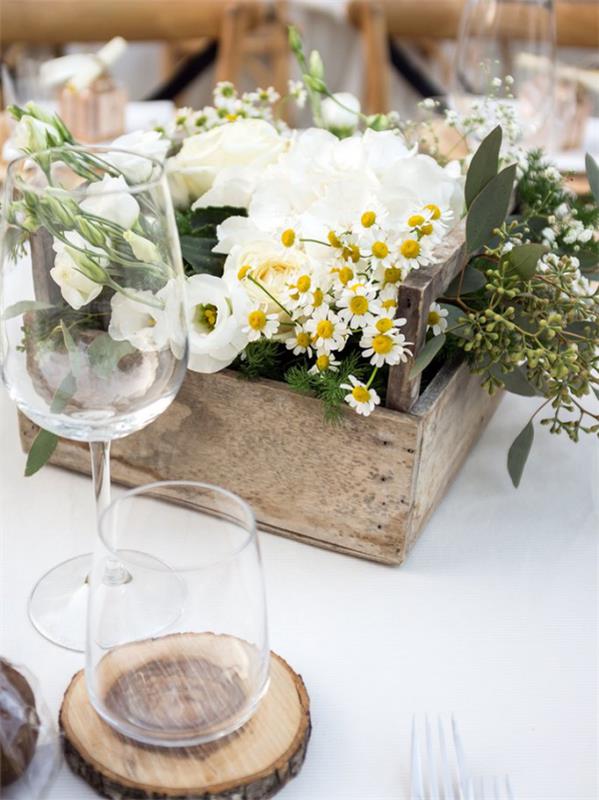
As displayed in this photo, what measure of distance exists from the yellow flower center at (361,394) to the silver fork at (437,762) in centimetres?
24

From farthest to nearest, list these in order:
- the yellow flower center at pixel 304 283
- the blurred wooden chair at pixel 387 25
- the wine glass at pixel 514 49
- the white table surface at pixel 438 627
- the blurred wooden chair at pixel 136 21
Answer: the blurred wooden chair at pixel 387 25
the blurred wooden chair at pixel 136 21
the wine glass at pixel 514 49
the yellow flower center at pixel 304 283
the white table surface at pixel 438 627

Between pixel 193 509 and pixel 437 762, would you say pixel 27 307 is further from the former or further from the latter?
pixel 437 762

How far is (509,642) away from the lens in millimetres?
812

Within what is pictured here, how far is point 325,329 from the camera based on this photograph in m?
0.80

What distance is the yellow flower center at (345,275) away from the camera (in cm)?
80

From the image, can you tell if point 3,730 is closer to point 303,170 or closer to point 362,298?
point 362,298

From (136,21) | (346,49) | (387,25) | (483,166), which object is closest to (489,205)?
(483,166)

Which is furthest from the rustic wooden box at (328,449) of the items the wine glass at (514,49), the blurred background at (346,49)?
the wine glass at (514,49)

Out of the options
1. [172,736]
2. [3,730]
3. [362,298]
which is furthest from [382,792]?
[362,298]

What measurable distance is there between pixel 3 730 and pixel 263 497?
1.12 ft

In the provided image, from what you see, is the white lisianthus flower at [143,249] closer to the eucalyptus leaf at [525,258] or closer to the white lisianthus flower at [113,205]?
the white lisianthus flower at [113,205]

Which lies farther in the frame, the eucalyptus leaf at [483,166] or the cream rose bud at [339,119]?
the cream rose bud at [339,119]

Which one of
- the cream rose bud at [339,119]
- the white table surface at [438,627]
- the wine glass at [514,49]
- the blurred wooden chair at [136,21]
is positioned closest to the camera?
the white table surface at [438,627]

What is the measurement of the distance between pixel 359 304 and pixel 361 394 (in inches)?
2.7
